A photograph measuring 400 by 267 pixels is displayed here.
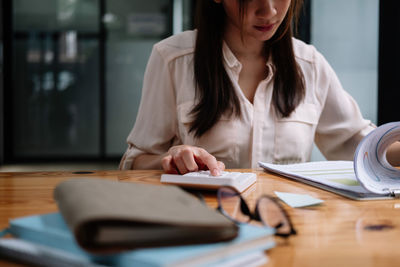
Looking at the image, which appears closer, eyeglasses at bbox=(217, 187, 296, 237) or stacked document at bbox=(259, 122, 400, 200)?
eyeglasses at bbox=(217, 187, 296, 237)

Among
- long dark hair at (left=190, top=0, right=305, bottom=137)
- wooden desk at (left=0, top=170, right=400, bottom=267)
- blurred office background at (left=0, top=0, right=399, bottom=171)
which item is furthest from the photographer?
blurred office background at (left=0, top=0, right=399, bottom=171)

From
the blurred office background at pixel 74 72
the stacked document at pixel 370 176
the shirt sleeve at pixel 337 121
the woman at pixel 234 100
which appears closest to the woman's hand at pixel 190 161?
the stacked document at pixel 370 176

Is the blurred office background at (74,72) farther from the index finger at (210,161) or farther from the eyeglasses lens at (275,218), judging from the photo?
the eyeglasses lens at (275,218)

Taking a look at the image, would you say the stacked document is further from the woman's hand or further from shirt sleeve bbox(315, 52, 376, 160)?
shirt sleeve bbox(315, 52, 376, 160)

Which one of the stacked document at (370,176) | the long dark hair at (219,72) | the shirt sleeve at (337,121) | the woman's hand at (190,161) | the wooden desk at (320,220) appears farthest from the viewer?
the shirt sleeve at (337,121)

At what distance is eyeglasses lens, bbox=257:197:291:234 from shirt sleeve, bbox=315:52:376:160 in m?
0.95

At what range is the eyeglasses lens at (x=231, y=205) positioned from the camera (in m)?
0.55

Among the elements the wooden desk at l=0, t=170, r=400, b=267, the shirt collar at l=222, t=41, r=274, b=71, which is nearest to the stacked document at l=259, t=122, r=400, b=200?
the wooden desk at l=0, t=170, r=400, b=267

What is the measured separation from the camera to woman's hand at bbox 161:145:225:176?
89 cm

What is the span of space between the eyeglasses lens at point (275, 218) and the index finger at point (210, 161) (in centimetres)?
25

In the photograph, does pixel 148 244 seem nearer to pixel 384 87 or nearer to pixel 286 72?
pixel 286 72

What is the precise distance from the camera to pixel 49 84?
17.8ft

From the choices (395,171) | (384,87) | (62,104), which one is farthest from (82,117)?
(395,171)

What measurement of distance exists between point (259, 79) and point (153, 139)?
1.27ft
